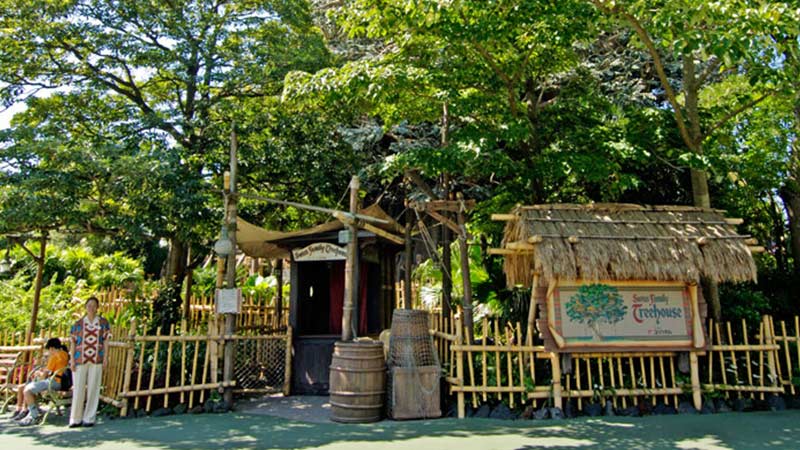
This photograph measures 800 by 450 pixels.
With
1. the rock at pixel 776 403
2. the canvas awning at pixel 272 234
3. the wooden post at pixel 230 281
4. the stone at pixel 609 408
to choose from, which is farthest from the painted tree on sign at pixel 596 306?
the wooden post at pixel 230 281

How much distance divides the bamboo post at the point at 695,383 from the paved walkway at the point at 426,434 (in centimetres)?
24

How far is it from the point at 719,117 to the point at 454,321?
6146 mm

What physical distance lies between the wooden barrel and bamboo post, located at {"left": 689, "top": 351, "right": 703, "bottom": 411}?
13.8 ft

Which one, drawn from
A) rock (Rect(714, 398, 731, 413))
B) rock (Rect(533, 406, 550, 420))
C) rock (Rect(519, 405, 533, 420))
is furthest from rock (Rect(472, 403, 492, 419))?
rock (Rect(714, 398, 731, 413))

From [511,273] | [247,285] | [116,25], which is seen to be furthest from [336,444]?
[247,285]

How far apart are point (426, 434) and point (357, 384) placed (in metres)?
1.21

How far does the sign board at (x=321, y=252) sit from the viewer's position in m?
9.77

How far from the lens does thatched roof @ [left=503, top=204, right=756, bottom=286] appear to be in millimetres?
7129

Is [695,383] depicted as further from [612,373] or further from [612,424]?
[612,424]

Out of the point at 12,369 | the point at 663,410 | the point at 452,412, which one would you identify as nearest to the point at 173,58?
the point at 12,369

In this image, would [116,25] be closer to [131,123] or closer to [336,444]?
[131,123]

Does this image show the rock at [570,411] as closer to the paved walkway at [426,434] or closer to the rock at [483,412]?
the paved walkway at [426,434]

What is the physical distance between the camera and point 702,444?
5773mm

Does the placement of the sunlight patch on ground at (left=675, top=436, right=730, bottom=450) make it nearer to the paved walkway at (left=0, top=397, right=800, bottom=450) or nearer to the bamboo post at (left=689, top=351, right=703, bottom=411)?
the paved walkway at (left=0, top=397, right=800, bottom=450)
